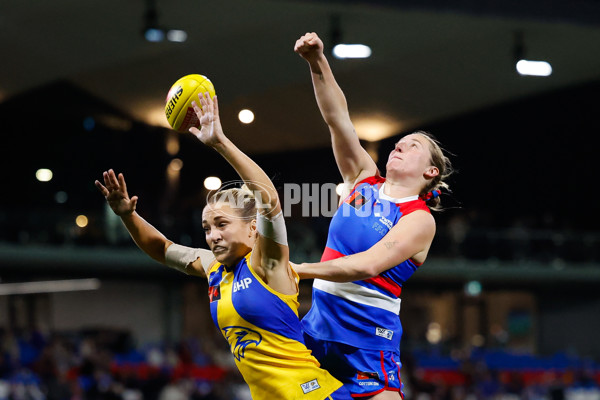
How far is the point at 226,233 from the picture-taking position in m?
3.18

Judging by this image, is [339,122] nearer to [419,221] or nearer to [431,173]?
[431,173]

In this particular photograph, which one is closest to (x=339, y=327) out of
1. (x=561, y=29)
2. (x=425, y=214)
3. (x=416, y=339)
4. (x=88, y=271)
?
(x=425, y=214)

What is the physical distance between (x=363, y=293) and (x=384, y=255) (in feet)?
1.57

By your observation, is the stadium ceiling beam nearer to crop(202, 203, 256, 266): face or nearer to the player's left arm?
the player's left arm

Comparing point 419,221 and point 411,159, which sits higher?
point 411,159

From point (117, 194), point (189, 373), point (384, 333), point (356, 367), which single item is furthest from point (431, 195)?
point (189, 373)

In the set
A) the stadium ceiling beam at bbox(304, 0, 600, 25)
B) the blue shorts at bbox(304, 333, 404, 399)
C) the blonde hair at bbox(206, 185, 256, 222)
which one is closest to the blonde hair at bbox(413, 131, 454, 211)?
the blue shorts at bbox(304, 333, 404, 399)

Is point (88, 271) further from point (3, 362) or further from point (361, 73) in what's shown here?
point (361, 73)

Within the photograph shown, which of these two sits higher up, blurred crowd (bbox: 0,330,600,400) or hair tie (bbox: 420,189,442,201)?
hair tie (bbox: 420,189,442,201)

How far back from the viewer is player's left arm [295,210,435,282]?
2.91 meters

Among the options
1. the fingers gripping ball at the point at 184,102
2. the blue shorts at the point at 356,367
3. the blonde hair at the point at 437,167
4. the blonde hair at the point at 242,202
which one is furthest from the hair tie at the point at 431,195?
the fingers gripping ball at the point at 184,102

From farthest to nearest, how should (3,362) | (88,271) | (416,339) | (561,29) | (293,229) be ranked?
1. (416,339)
2. (88,271)
3. (293,229)
4. (3,362)
5. (561,29)

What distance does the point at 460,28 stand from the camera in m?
9.67

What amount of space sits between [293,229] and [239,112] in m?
8.63
